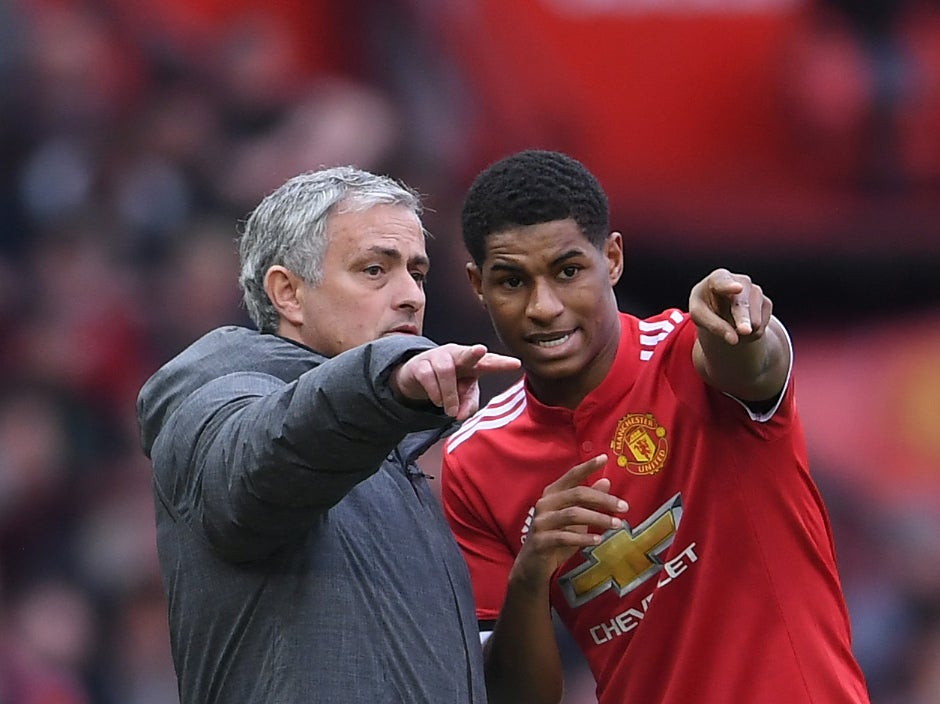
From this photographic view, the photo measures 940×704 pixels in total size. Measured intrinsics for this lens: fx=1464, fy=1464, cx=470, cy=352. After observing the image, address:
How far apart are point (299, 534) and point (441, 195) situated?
255 cm

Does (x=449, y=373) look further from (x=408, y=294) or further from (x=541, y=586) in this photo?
(x=541, y=586)

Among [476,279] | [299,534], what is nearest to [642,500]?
[476,279]

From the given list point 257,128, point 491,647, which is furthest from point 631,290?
point 491,647

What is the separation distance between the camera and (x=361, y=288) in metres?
2.06

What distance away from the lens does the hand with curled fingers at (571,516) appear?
195 centimetres

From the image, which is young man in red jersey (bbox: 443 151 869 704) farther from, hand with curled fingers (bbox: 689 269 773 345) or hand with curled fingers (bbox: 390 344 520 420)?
hand with curled fingers (bbox: 390 344 520 420)

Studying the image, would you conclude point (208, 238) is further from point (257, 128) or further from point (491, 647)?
point (491, 647)

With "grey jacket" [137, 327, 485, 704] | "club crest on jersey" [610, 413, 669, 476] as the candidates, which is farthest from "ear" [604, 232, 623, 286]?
"grey jacket" [137, 327, 485, 704]

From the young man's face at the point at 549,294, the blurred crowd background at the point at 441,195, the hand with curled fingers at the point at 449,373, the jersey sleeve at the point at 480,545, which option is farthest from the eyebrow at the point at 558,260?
the blurred crowd background at the point at 441,195

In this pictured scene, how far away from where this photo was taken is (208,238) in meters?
4.18

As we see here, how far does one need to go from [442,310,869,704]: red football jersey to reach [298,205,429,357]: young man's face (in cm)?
31

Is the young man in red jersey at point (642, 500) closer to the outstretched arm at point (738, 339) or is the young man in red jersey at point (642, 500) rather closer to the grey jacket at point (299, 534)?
the outstretched arm at point (738, 339)

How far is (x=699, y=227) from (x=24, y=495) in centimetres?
208

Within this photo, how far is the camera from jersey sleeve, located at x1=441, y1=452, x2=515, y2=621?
2293mm
